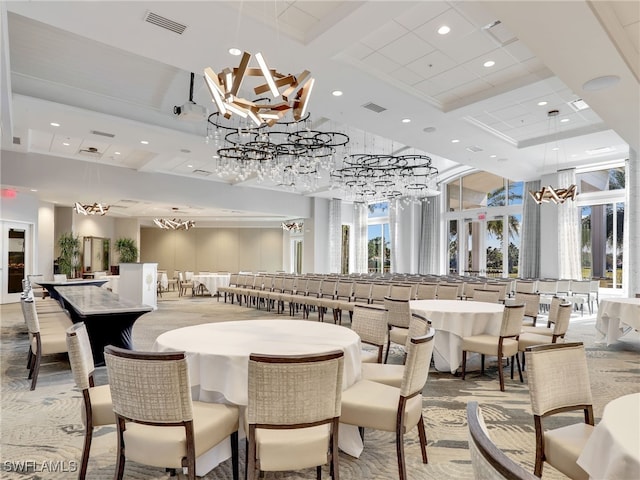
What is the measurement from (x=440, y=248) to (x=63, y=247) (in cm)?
1494

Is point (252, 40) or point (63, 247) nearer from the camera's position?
point (252, 40)

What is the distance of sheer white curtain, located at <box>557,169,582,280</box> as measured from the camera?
12.3 metres

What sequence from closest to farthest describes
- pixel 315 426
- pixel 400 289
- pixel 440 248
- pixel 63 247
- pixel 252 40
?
pixel 315 426 < pixel 252 40 < pixel 400 289 < pixel 63 247 < pixel 440 248

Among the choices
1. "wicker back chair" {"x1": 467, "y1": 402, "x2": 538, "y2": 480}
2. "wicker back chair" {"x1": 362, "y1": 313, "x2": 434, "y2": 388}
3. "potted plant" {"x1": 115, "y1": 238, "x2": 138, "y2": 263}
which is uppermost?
"potted plant" {"x1": 115, "y1": 238, "x2": 138, "y2": 263}

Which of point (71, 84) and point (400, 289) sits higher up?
point (71, 84)

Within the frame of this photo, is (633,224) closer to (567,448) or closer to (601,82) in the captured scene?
(601,82)

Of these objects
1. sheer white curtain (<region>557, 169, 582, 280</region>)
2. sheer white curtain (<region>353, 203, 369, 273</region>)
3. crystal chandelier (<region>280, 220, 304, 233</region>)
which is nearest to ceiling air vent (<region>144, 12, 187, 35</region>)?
sheer white curtain (<region>557, 169, 582, 280</region>)

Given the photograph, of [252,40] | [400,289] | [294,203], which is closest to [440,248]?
[294,203]

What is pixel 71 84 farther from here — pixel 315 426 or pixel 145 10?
pixel 315 426

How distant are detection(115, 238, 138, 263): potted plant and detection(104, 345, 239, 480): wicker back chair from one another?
57.4 feet

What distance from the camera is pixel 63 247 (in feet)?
50.4

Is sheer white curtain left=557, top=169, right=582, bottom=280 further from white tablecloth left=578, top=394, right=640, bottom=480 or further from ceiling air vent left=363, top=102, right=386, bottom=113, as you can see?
white tablecloth left=578, top=394, right=640, bottom=480

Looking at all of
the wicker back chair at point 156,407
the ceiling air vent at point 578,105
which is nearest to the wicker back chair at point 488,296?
the ceiling air vent at point 578,105

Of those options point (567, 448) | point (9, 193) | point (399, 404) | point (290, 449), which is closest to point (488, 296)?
point (399, 404)
